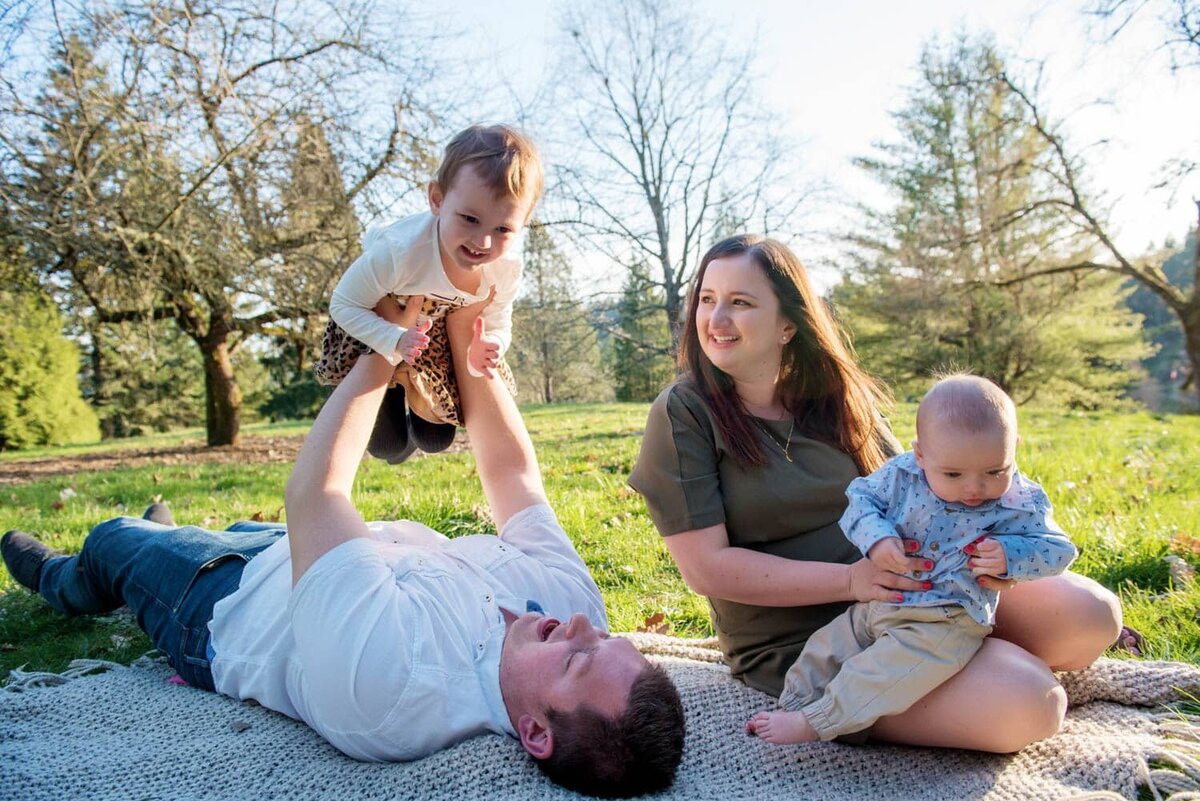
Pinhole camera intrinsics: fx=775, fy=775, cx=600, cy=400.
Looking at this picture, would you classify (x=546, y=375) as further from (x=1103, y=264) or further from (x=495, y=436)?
(x=495, y=436)

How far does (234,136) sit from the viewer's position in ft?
30.6

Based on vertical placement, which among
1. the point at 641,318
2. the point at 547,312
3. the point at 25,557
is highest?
the point at 547,312

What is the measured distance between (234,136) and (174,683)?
8152mm

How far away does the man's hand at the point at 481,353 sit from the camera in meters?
3.24

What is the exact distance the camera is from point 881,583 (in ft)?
7.13

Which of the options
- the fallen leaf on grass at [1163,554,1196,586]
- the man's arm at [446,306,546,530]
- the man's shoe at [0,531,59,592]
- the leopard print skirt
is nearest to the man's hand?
the man's arm at [446,306,546,530]

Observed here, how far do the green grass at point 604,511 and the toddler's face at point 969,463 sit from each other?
158 cm

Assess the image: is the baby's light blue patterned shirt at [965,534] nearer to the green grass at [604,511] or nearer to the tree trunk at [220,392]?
the green grass at [604,511]

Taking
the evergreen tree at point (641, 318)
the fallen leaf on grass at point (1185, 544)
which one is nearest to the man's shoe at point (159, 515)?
the fallen leaf on grass at point (1185, 544)

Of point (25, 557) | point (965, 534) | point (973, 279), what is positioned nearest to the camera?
point (965, 534)

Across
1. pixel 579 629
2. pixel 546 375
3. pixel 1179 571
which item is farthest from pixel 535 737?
pixel 546 375

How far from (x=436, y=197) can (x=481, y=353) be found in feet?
2.42

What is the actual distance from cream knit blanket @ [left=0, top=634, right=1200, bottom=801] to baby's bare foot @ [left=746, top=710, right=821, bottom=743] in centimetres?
6

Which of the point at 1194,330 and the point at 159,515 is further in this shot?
the point at 1194,330
